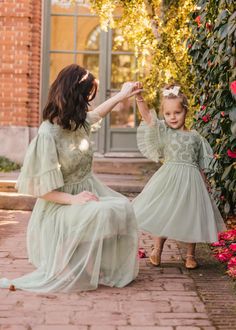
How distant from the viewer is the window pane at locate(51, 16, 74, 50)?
36.0 feet

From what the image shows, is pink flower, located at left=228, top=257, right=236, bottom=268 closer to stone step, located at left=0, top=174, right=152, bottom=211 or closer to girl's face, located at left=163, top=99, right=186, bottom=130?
girl's face, located at left=163, top=99, right=186, bottom=130

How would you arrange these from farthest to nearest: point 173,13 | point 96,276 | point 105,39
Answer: point 105,39
point 173,13
point 96,276

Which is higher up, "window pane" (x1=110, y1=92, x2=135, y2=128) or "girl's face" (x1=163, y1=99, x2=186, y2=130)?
"girl's face" (x1=163, y1=99, x2=186, y2=130)

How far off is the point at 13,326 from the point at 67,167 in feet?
4.28

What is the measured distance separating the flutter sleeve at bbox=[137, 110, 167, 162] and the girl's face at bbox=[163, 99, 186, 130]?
85mm

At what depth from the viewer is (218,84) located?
531 cm

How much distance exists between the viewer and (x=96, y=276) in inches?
156

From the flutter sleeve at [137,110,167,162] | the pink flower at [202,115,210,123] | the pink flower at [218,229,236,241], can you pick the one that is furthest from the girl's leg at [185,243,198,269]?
the pink flower at [202,115,210,123]

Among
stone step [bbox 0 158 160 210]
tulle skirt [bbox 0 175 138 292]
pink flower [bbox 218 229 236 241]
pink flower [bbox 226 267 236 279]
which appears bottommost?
stone step [bbox 0 158 160 210]

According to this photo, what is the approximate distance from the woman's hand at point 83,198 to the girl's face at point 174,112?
1019mm

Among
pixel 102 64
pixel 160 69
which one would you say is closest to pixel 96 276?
pixel 160 69

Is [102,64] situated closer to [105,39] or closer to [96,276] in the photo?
[105,39]

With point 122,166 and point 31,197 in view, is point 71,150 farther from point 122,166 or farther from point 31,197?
point 122,166

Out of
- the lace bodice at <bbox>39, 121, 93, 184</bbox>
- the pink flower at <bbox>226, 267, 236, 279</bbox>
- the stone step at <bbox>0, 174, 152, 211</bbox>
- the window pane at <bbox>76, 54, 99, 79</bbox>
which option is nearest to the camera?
the lace bodice at <bbox>39, 121, 93, 184</bbox>
